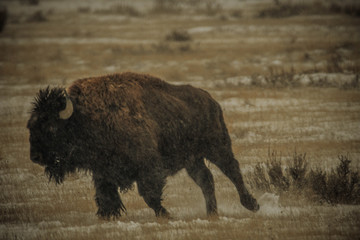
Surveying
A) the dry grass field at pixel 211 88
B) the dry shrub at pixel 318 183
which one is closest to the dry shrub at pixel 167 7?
the dry grass field at pixel 211 88

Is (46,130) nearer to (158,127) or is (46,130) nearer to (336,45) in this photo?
(158,127)

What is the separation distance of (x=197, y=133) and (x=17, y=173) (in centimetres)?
409

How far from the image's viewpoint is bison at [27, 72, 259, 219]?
22.0 ft

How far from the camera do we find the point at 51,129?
668 cm

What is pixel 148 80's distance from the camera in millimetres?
7379

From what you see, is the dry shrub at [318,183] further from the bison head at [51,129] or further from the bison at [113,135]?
the bison head at [51,129]

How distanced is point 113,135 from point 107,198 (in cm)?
81

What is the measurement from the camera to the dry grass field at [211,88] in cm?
705

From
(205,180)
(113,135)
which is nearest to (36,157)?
(113,135)

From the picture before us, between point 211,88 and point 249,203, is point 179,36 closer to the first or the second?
point 211,88

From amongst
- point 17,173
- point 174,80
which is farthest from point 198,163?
point 174,80

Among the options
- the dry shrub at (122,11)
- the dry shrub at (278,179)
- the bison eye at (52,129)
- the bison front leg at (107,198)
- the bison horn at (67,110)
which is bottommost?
the dry shrub at (122,11)

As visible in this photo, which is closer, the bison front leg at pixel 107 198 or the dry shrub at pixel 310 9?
the bison front leg at pixel 107 198

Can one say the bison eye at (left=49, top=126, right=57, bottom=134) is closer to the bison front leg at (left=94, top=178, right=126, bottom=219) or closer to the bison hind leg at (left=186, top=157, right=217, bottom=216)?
the bison front leg at (left=94, top=178, right=126, bottom=219)
